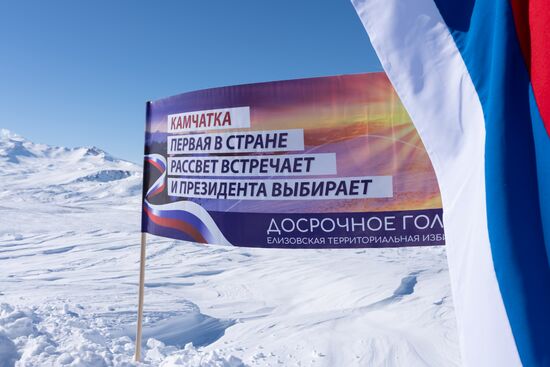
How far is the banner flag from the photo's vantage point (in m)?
2.59

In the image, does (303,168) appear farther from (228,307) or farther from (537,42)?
(228,307)

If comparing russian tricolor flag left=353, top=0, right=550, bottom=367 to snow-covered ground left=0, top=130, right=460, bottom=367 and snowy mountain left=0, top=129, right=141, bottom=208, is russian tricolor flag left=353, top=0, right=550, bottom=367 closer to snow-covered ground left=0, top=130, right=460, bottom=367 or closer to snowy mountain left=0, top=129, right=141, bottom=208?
snow-covered ground left=0, top=130, right=460, bottom=367

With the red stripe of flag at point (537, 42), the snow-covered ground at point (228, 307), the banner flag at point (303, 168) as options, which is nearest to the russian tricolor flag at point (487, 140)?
the red stripe of flag at point (537, 42)

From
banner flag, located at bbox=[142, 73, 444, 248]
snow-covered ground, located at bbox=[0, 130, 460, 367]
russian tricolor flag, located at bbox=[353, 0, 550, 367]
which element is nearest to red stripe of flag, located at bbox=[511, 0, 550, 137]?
russian tricolor flag, located at bbox=[353, 0, 550, 367]

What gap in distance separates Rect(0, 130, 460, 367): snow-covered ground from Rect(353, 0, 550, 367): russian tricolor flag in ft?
9.70

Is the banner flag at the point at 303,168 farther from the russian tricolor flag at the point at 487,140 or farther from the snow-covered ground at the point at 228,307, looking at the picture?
the snow-covered ground at the point at 228,307

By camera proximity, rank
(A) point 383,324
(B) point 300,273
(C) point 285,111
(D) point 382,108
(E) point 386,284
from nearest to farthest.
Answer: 1. (D) point 382,108
2. (C) point 285,111
3. (A) point 383,324
4. (E) point 386,284
5. (B) point 300,273

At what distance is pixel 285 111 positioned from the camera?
2.76 m

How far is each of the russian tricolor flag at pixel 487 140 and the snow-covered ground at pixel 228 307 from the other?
2956 millimetres

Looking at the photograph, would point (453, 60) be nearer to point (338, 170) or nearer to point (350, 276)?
point (338, 170)

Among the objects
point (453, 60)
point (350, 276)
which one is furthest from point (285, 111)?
point (350, 276)

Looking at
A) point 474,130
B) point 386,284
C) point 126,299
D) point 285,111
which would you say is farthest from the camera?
point 386,284

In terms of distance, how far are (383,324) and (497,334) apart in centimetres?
401

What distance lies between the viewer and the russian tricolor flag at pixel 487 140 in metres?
Result: 1.02
